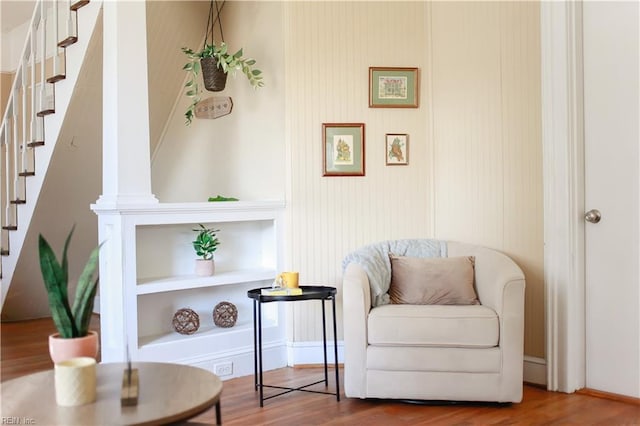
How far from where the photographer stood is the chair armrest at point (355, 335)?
3.02m

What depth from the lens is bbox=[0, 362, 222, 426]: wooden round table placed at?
1438 mm

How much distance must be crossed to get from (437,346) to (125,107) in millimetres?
2045

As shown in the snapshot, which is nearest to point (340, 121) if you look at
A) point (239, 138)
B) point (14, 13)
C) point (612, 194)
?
point (239, 138)

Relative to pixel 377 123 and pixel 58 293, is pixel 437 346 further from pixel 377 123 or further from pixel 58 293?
pixel 58 293

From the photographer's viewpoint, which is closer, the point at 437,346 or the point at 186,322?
the point at 437,346

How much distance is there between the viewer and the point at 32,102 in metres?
4.14

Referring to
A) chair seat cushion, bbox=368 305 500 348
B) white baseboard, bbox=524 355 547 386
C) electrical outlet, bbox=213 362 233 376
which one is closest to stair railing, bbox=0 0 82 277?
electrical outlet, bbox=213 362 233 376

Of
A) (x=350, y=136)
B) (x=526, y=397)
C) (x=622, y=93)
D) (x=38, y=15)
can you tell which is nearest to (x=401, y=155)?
(x=350, y=136)

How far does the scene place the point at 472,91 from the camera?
368 cm

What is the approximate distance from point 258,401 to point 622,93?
8.06 feet

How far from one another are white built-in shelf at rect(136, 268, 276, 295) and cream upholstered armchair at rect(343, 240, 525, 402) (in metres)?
0.75

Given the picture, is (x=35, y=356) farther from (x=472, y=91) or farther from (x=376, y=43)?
(x=472, y=91)

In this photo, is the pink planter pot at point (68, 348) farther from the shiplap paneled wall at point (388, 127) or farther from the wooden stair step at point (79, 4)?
the wooden stair step at point (79, 4)

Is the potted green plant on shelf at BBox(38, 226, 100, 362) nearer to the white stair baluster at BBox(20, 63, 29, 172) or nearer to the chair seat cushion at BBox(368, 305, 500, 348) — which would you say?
the chair seat cushion at BBox(368, 305, 500, 348)
